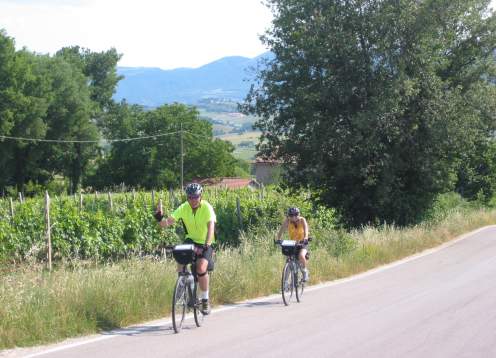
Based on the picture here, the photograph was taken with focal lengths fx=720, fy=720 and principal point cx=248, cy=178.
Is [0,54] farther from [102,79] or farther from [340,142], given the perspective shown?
[340,142]

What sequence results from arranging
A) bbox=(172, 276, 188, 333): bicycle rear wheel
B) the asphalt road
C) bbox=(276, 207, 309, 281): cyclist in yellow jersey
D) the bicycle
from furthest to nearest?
bbox=(276, 207, 309, 281): cyclist in yellow jersey
the bicycle
bbox=(172, 276, 188, 333): bicycle rear wheel
the asphalt road

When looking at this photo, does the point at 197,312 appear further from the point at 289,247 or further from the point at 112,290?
the point at 289,247

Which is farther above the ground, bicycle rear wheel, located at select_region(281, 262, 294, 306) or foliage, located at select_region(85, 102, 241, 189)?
bicycle rear wheel, located at select_region(281, 262, 294, 306)

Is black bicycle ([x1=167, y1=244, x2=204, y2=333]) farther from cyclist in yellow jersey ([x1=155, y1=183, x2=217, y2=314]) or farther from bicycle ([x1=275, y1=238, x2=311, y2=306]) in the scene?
bicycle ([x1=275, y1=238, x2=311, y2=306])

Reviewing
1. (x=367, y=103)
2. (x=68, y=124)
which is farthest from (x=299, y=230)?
(x=68, y=124)

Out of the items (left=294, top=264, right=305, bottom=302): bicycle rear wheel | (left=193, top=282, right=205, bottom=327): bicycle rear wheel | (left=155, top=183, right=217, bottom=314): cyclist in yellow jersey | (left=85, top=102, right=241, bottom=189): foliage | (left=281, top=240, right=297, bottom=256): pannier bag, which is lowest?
(left=85, top=102, right=241, bottom=189): foliage

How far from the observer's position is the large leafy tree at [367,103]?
25031 mm

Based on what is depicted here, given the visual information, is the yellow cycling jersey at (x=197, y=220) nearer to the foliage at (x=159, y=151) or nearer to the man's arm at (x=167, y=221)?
the man's arm at (x=167, y=221)

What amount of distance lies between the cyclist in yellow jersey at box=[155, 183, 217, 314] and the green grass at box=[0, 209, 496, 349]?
3.25 ft

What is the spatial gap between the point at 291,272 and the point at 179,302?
318 cm

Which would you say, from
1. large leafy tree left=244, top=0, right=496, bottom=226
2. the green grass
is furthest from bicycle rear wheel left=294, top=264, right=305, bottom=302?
large leafy tree left=244, top=0, right=496, bottom=226

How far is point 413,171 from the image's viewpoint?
2723 centimetres

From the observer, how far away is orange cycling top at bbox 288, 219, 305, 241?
1242cm

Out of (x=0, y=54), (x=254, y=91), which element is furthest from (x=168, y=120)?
(x=254, y=91)
